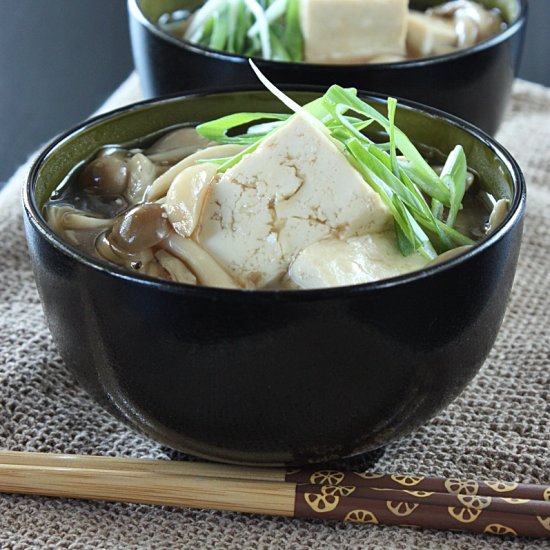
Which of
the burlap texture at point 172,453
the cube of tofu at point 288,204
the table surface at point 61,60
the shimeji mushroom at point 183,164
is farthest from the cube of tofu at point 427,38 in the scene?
the table surface at point 61,60

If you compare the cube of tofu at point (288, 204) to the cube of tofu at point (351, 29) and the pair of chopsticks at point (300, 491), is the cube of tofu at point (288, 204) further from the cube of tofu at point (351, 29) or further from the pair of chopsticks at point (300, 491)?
the cube of tofu at point (351, 29)

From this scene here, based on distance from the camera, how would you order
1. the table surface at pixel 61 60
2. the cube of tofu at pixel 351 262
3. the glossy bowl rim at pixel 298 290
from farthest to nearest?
the table surface at pixel 61 60, the cube of tofu at pixel 351 262, the glossy bowl rim at pixel 298 290

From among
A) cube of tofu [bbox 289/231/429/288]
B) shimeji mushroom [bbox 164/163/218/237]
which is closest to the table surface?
shimeji mushroom [bbox 164/163/218/237]

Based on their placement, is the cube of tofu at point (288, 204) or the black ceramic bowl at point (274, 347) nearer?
the black ceramic bowl at point (274, 347)

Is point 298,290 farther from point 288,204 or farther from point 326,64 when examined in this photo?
point 326,64

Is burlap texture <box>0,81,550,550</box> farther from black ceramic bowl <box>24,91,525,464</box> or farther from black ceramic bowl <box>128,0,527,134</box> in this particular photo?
black ceramic bowl <box>128,0,527,134</box>

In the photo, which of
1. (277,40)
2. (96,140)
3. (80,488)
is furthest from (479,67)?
(80,488)
